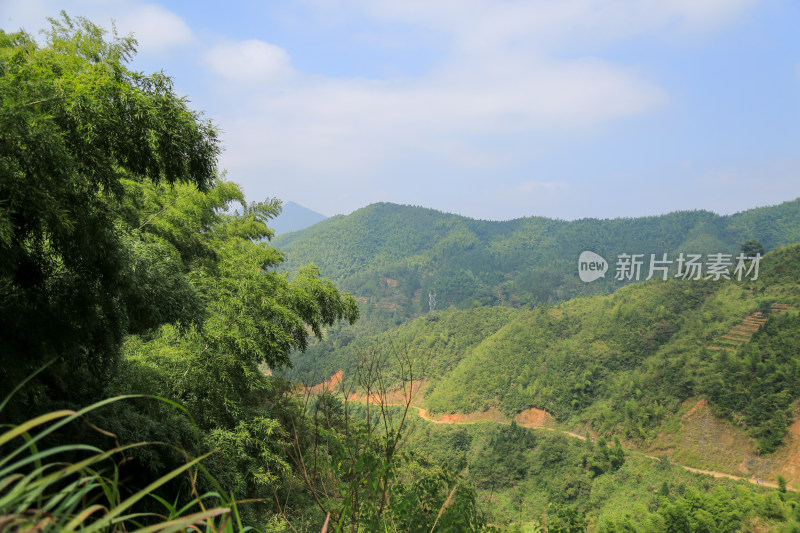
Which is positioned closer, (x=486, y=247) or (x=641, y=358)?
(x=641, y=358)

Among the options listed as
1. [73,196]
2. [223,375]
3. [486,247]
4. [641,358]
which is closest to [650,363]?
[641,358]

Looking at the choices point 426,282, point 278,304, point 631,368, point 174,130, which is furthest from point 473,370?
point 426,282

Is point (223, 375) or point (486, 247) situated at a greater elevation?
point (486, 247)

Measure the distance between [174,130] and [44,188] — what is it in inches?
33.6

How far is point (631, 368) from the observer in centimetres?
2744

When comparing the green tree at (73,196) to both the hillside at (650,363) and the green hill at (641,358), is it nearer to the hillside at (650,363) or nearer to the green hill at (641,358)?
the hillside at (650,363)

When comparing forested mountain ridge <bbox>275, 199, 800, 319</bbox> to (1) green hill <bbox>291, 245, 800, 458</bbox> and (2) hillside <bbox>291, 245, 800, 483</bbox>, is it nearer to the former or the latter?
(1) green hill <bbox>291, 245, 800, 458</bbox>

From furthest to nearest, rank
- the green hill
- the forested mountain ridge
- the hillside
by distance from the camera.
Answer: the forested mountain ridge → the green hill → the hillside

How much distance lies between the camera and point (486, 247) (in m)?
85.2

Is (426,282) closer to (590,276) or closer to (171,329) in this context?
(590,276)

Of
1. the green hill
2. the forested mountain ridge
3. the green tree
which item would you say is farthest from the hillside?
the forested mountain ridge

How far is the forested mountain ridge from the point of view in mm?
61875

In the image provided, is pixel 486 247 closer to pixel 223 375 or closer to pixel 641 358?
pixel 641 358

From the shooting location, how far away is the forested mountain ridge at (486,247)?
203 feet
